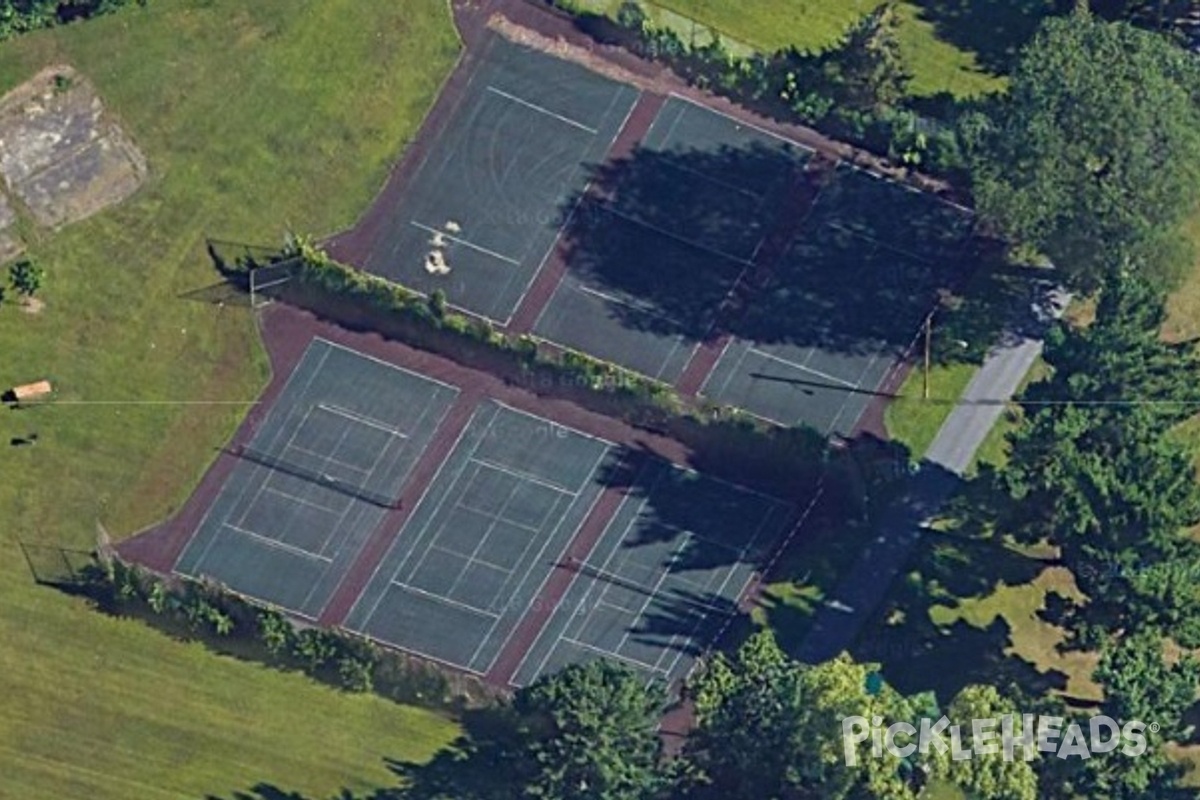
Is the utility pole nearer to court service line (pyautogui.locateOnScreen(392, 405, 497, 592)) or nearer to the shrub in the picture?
court service line (pyautogui.locateOnScreen(392, 405, 497, 592))

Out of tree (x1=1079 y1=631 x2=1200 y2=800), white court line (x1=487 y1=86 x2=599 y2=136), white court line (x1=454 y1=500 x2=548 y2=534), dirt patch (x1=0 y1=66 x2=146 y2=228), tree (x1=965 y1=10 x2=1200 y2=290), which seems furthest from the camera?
white court line (x1=487 y1=86 x2=599 y2=136)

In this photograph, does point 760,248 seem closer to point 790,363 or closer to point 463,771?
point 790,363

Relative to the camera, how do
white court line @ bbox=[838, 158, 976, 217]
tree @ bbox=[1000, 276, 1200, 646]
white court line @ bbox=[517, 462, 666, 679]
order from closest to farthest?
tree @ bbox=[1000, 276, 1200, 646] < white court line @ bbox=[517, 462, 666, 679] < white court line @ bbox=[838, 158, 976, 217]

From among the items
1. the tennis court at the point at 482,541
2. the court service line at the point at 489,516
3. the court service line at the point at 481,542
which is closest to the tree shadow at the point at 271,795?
the tennis court at the point at 482,541

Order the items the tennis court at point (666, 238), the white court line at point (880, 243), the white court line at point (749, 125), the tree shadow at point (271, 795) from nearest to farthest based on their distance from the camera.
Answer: the tree shadow at point (271, 795), the tennis court at point (666, 238), the white court line at point (749, 125), the white court line at point (880, 243)

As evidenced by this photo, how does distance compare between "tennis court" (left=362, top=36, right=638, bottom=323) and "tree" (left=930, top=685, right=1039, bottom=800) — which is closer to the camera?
"tree" (left=930, top=685, right=1039, bottom=800)

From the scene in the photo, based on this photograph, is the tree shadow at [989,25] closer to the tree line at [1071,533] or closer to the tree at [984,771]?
the tree line at [1071,533]

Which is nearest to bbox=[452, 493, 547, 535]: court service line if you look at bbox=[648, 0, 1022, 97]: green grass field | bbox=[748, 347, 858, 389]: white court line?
bbox=[748, 347, 858, 389]: white court line
